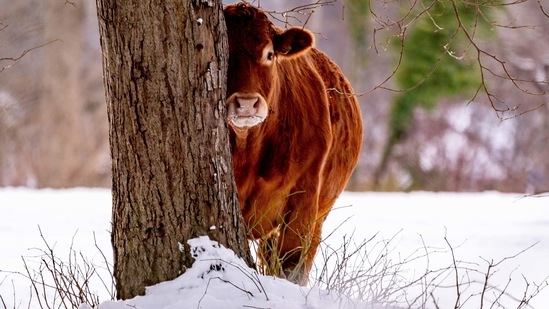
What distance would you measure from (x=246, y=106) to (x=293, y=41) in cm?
92

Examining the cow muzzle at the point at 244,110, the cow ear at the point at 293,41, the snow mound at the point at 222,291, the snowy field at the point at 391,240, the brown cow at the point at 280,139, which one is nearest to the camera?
the snow mound at the point at 222,291

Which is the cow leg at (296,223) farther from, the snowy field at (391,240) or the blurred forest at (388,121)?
the blurred forest at (388,121)

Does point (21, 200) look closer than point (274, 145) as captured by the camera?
No

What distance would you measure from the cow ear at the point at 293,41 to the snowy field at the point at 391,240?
3.50 feet

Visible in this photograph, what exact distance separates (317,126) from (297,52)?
46cm

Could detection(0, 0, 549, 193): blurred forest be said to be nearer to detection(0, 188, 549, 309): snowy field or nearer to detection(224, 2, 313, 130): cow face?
detection(0, 188, 549, 309): snowy field

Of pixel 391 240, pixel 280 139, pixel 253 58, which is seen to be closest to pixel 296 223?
pixel 280 139

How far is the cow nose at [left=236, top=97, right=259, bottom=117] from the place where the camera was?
14.5 ft

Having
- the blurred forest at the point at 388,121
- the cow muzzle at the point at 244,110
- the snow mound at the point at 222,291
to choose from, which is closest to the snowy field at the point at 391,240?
the snow mound at the point at 222,291

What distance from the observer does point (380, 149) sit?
78.1 ft

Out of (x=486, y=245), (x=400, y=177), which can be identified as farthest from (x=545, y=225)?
(x=400, y=177)

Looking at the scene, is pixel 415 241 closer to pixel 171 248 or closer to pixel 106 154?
pixel 171 248

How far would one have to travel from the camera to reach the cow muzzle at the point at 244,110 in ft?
14.4

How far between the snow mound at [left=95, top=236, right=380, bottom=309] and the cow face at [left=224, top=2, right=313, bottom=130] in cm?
79
